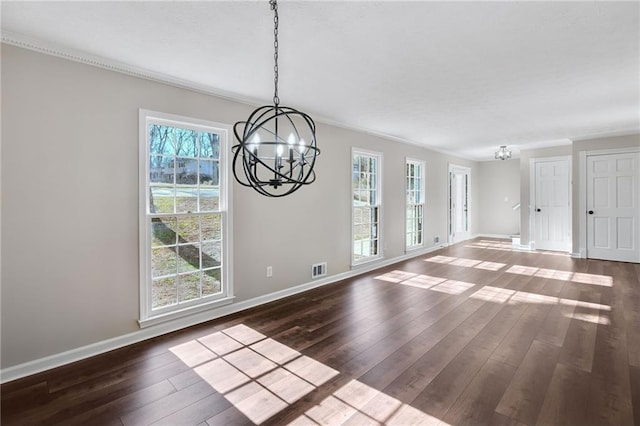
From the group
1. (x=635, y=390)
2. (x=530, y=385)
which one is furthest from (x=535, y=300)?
(x=530, y=385)

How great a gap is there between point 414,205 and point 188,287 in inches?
202

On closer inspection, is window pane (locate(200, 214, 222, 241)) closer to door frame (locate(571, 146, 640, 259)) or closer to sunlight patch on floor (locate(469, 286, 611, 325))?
sunlight patch on floor (locate(469, 286, 611, 325))

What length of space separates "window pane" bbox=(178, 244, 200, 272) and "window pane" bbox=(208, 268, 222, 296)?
A: 0.15m

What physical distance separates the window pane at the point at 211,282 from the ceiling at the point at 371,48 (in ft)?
6.53

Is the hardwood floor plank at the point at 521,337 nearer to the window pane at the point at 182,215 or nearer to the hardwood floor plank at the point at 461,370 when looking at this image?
the hardwood floor plank at the point at 461,370

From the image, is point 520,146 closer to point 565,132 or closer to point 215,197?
point 565,132

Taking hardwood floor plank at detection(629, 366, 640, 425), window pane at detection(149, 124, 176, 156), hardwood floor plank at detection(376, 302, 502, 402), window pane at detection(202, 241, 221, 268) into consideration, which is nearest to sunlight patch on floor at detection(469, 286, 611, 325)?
hardwood floor plank at detection(376, 302, 502, 402)

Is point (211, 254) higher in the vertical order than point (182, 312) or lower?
higher

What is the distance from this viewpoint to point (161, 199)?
3.16 metres

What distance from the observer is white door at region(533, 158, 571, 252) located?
23.4ft

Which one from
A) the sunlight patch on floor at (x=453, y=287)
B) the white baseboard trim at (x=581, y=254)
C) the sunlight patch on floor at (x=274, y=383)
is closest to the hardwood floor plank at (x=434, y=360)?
the sunlight patch on floor at (x=274, y=383)

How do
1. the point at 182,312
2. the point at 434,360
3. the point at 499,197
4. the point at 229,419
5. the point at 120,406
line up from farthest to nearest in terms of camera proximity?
1. the point at 499,197
2. the point at 182,312
3. the point at 434,360
4. the point at 120,406
5. the point at 229,419

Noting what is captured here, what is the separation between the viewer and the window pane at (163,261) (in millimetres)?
3104

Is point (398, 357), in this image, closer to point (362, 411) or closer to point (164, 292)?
point (362, 411)
